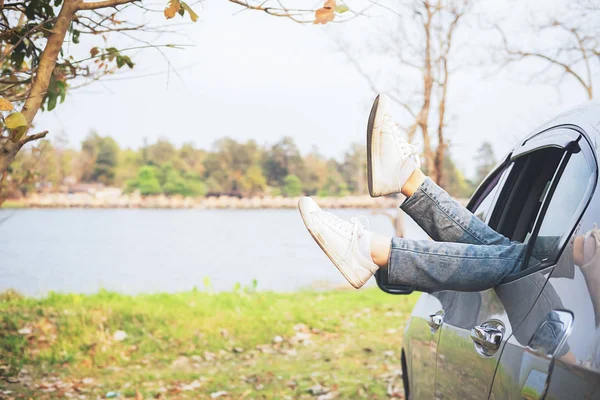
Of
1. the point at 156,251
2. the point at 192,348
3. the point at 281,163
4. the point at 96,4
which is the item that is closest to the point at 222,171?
the point at 281,163

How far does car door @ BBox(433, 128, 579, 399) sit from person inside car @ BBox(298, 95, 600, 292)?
93 mm

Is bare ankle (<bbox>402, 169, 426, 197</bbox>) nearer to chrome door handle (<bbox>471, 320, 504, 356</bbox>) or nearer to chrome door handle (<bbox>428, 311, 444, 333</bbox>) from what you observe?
chrome door handle (<bbox>428, 311, 444, 333</bbox>)

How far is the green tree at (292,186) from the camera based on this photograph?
20.6 metres

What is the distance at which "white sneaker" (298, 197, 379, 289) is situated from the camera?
2.42m

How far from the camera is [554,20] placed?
41.6 feet

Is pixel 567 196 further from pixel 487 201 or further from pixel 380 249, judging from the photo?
pixel 487 201

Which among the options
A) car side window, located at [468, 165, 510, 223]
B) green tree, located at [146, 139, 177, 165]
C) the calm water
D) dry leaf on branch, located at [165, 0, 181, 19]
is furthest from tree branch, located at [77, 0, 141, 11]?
green tree, located at [146, 139, 177, 165]

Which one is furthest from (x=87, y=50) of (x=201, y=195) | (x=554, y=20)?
(x=201, y=195)

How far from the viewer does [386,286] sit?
104 inches

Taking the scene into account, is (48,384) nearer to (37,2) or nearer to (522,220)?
(37,2)

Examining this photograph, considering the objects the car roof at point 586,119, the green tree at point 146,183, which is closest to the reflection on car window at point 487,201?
the car roof at point 586,119

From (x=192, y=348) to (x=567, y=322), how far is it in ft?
20.8

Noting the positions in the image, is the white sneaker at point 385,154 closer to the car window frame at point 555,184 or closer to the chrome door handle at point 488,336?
the car window frame at point 555,184

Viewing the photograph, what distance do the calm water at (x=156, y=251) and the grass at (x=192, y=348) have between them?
3.89ft
